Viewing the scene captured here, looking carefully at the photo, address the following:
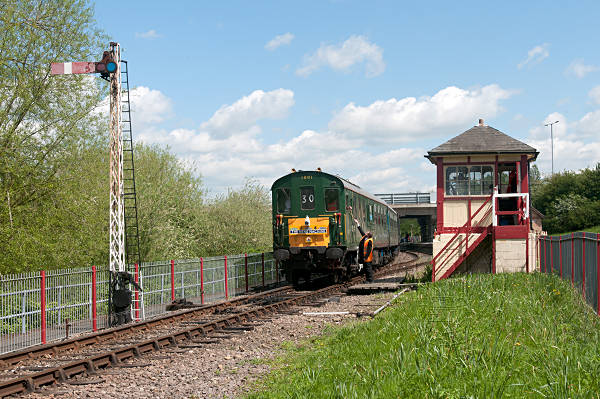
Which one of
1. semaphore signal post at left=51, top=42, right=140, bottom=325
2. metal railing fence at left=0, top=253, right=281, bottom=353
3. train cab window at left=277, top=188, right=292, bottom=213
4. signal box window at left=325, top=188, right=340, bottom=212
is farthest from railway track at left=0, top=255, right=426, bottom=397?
A: train cab window at left=277, top=188, right=292, bottom=213

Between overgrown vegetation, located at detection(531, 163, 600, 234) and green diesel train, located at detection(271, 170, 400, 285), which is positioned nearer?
green diesel train, located at detection(271, 170, 400, 285)

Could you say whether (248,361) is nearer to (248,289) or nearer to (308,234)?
(308,234)

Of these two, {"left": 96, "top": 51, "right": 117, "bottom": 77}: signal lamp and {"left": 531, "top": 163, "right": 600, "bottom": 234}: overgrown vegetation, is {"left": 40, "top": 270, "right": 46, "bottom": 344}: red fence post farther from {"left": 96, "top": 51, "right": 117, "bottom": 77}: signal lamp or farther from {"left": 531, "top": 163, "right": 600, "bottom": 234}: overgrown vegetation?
{"left": 531, "top": 163, "right": 600, "bottom": 234}: overgrown vegetation

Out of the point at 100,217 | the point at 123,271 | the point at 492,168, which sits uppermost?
the point at 492,168

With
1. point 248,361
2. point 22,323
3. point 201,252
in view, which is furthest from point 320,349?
point 201,252

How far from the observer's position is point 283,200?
22609 mm

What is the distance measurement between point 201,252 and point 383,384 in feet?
99.3

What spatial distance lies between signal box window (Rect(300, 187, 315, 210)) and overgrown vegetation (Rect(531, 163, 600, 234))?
54.1m

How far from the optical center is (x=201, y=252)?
35.8 metres

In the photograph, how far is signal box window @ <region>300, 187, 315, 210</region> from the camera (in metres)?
22.1

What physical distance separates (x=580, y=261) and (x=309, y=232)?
9915mm

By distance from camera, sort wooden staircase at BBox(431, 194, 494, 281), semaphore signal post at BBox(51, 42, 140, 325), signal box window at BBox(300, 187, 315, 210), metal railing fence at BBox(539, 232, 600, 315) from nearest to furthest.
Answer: metal railing fence at BBox(539, 232, 600, 315) < semaphore signal post at BBox(51, 42, 140, 325) < wooden staircase at BBox(431, 194, 494, 281) < signal box window at BBox(300, 187, 315, 210)

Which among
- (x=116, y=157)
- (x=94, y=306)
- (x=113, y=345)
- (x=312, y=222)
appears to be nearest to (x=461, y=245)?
(x=312, y=222)

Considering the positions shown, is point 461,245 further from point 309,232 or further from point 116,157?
point 116,157
